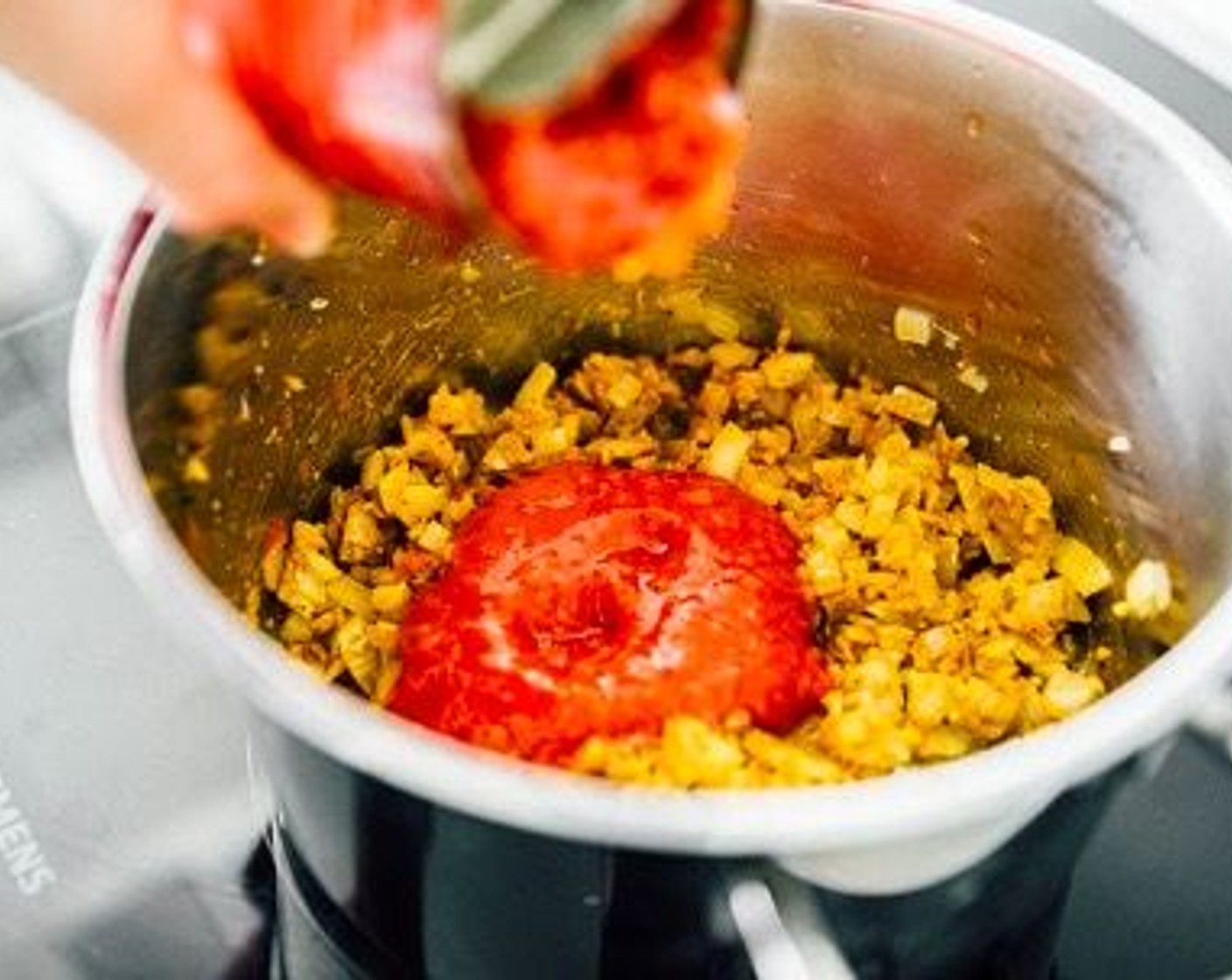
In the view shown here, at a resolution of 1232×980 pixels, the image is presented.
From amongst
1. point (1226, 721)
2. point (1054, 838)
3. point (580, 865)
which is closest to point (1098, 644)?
point (1226, 721)

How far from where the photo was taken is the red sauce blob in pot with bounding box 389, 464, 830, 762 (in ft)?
2.23

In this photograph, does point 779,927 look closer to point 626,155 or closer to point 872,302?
point 626,155

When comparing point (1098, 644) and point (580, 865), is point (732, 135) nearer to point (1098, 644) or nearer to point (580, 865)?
point (580, 865)

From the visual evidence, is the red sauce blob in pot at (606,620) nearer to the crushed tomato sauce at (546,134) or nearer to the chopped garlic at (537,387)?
the chopped garlic at (537,387)

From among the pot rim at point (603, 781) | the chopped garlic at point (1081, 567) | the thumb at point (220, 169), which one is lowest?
the chopped garlic at point (1081, 567)

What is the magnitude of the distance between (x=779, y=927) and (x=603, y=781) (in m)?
0.07

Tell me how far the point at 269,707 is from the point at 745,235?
388 millimetres

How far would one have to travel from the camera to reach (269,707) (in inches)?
20.5

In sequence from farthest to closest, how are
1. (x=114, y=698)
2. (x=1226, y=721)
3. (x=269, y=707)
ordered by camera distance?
(x=114, y=698), (x=1226, y=721), (x=269, y=707)

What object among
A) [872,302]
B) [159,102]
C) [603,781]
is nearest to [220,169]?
[159,102]

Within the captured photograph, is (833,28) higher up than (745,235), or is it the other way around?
(833,28)

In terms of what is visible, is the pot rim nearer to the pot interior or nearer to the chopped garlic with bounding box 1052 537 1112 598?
the pot interior

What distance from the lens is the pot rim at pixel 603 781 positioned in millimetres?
496

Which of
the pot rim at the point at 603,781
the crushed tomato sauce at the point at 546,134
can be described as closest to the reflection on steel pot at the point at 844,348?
the pot rim at the point at 603,781
